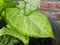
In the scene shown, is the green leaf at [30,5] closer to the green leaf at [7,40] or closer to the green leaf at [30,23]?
the green leaf at [30,23]

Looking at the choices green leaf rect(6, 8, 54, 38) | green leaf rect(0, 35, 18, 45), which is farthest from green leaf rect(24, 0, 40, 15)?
green leaf rect(0, 35, 18, 45)

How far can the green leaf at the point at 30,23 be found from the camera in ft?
2.12

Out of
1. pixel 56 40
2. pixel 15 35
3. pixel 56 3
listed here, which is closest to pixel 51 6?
pixel 56 3

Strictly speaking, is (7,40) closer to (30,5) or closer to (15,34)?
(15,34)

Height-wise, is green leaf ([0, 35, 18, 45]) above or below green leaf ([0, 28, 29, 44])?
below

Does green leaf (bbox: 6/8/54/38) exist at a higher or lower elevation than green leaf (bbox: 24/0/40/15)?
lower

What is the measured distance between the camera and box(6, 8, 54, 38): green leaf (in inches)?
25.4

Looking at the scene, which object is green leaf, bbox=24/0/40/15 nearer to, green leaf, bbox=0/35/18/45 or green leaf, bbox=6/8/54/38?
green leaf, bbox=6/8/54/38

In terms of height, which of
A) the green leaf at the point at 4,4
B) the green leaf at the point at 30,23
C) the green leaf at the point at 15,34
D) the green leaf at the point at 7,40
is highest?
the green leaf at the point at 4,4

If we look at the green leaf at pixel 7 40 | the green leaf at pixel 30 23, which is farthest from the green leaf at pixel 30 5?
the green leaf at pixel 7 40

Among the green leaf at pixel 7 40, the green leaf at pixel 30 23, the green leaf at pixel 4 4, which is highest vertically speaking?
the green leaf at pixel 4 4

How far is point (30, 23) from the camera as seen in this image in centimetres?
67

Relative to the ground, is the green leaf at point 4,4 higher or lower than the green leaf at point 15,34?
higher

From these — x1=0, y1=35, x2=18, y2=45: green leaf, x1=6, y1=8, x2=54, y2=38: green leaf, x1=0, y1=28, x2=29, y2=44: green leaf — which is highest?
x1=6, y1=8, x2=54, y2=38: green leaf
